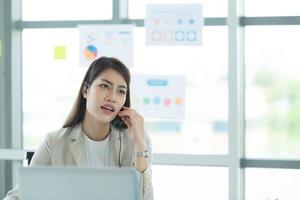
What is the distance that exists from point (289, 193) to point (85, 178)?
3.02m

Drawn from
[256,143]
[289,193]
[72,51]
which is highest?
[72,51]

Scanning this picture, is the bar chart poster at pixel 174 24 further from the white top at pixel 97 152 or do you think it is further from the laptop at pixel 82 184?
the laptop at pixel 82 184

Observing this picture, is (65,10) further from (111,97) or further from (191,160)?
(111,97)

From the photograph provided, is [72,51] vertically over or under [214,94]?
over

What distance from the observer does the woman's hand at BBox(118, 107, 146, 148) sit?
2.26 m

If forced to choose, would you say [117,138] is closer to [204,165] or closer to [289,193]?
[204,165]

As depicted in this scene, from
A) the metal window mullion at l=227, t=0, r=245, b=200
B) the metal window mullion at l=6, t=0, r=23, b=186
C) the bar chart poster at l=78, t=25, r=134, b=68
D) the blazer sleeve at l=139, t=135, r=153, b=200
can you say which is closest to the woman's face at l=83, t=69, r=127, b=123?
the blazer sleeve at l=139, t=135, r=153, b=200

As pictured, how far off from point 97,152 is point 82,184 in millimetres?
659

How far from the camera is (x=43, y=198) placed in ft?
5.28

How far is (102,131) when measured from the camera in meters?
2.30

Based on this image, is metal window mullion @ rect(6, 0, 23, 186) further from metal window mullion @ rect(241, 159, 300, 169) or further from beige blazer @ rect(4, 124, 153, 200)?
beige blazer @ rect(4, 124, 153, 200)

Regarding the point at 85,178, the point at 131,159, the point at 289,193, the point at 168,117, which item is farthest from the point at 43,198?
the point at 289,193

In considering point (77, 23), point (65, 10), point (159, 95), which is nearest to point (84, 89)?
point (159, 95)

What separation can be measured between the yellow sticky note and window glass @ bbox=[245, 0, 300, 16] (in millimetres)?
1486
